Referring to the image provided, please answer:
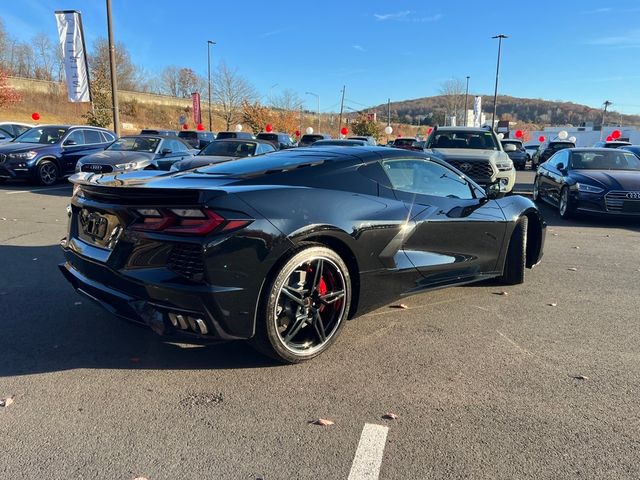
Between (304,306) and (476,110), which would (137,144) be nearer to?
(304,306)

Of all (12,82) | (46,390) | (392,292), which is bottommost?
(46,390)

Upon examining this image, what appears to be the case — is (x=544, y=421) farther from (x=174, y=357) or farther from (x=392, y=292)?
(x=174, y=357)

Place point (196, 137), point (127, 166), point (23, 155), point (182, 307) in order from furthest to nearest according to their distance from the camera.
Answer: point (196, 137)
point (23, 155)
point (127, 166)
point (182, 307)

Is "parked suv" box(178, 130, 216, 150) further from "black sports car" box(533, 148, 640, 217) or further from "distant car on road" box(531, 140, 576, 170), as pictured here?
"black sports car" box(533, 148, 640, 217)

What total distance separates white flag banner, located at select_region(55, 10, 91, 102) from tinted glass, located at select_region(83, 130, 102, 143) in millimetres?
4545

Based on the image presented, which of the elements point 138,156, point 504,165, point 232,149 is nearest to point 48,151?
point 138,156

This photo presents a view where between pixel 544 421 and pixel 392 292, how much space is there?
4.72ft

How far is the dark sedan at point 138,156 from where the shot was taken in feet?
35.5

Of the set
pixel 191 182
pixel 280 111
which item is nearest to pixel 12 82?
pixel 280 111

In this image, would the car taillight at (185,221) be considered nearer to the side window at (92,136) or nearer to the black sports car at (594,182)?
the black sports car at (594,182)

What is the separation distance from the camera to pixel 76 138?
13.8m

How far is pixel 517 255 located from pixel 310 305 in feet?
9.32

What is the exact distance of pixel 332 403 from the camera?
9.43ft

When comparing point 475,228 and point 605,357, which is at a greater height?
point 475,228
